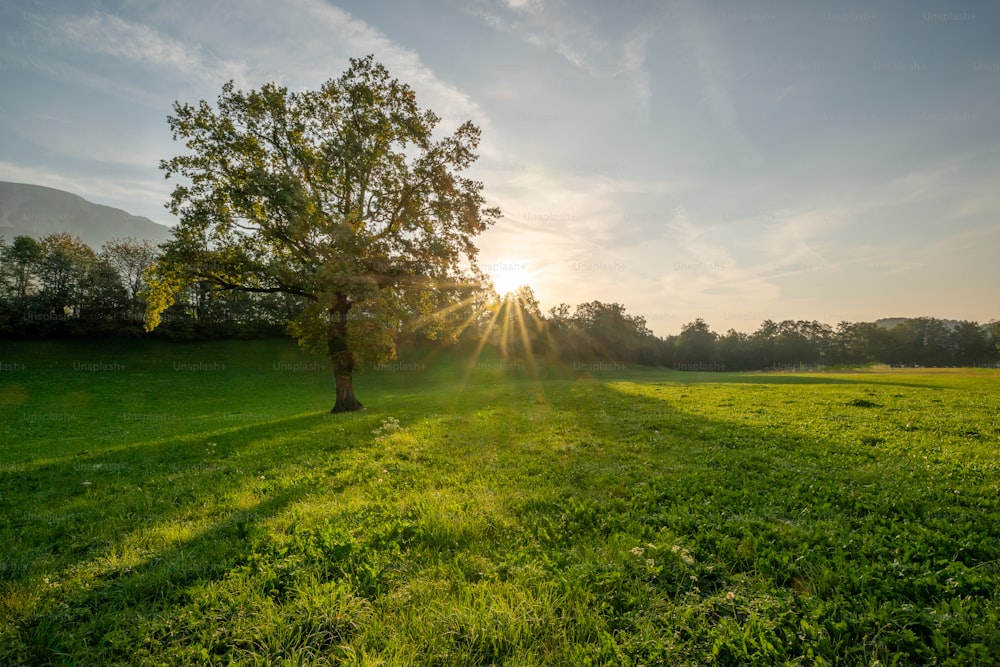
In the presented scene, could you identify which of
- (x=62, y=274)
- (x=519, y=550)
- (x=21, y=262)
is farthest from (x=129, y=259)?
(x=519, y=550)

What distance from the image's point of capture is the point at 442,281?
75.2ft

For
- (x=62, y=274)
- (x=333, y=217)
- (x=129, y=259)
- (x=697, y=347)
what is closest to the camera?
(x=333, y=217)

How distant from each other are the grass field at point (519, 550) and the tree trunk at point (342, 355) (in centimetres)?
943

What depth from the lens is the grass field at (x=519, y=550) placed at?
12.0 ft

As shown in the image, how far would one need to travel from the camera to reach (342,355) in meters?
22.1

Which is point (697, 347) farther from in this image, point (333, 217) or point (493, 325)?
point (333, 217)

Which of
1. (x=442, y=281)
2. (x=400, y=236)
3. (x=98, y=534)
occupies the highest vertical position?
(x=400, y=236)

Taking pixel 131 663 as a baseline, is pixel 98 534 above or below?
below

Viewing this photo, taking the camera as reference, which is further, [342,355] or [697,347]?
[697,347]

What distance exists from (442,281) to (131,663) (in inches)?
799

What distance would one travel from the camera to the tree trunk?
72.4 ft

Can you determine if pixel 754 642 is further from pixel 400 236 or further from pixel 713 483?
pixel 400 236

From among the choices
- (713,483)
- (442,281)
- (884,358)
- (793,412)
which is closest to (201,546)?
(713,483)

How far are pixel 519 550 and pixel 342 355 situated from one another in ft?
63.0
